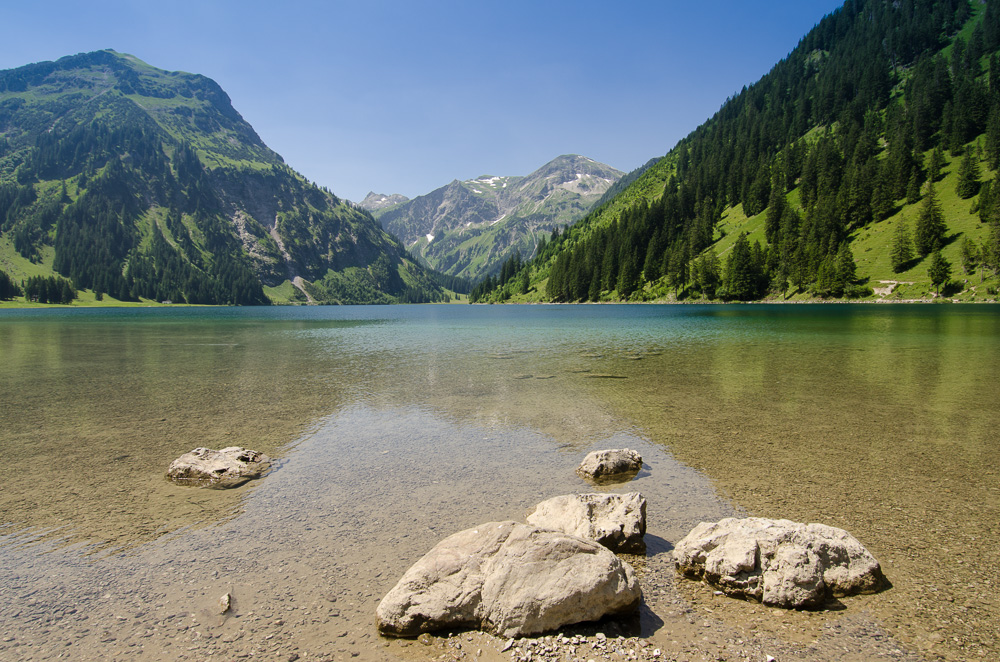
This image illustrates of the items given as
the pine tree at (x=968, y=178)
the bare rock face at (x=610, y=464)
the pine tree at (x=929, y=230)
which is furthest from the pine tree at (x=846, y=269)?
the bare rock face at (x=610, y=464)

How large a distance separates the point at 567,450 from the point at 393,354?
101 feet

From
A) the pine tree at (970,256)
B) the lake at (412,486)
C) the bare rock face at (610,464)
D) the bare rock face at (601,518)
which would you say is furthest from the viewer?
the pine tree at (970,256)

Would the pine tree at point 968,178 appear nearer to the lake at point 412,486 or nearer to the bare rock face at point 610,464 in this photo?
the lake at point 412,486

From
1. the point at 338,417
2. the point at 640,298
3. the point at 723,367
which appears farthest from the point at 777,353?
the point at 640,298

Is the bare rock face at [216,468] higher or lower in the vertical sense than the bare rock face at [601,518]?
lower

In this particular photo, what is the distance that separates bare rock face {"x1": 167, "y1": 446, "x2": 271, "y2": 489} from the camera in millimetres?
12875

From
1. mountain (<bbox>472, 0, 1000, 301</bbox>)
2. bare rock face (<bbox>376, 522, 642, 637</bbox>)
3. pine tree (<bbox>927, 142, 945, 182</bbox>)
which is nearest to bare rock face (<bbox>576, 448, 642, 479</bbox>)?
bare rock face (<bbox>376, 522, 642, 637</bbox>)

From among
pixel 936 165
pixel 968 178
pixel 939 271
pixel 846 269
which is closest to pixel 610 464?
pixel 939 271

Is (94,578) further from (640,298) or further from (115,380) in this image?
(640,298)

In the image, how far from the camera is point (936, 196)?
129625 mm

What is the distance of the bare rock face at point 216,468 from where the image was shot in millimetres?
12875

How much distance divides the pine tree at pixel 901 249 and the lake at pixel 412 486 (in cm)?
11232

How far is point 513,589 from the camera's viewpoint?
7051 millimetres

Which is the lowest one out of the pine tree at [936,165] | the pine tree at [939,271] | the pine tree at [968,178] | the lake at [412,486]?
the lake at [412,486]
